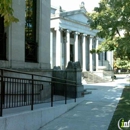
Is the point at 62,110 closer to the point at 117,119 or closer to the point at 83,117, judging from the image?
the point at 83,117

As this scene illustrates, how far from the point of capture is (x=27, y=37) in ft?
30.6

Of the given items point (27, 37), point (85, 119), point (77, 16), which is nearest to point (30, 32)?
point (27, 37)

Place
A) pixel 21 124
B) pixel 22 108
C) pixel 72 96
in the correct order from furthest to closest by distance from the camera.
Answer: pixel 72 96 < pixel 22 108 < pixel 21 124

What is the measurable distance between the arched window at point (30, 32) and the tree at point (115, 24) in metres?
4.81

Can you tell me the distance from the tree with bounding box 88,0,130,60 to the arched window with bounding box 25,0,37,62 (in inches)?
190

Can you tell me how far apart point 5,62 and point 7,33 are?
1.04 metres

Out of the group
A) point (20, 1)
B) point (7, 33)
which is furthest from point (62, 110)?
point (20, 1)

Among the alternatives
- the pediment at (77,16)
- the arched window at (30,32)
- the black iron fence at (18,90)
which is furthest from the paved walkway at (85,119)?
the pediment at (77,16)

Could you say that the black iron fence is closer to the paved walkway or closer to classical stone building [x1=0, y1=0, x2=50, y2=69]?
classical stone building [x1=0, y1=0, x2=50, y2=69]

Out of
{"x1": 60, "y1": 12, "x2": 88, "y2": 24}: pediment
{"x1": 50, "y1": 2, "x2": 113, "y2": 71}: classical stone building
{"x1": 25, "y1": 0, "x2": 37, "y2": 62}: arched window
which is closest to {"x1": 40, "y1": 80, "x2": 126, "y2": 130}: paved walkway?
{"x1": 25, "y1": 0, "x2": 37, "y2": 62}: arched window

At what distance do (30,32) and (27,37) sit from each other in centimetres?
31

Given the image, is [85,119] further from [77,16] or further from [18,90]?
[77,16]

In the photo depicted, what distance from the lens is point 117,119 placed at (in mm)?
7598

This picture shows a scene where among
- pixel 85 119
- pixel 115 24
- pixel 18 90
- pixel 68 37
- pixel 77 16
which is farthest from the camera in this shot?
pixel 77 16
